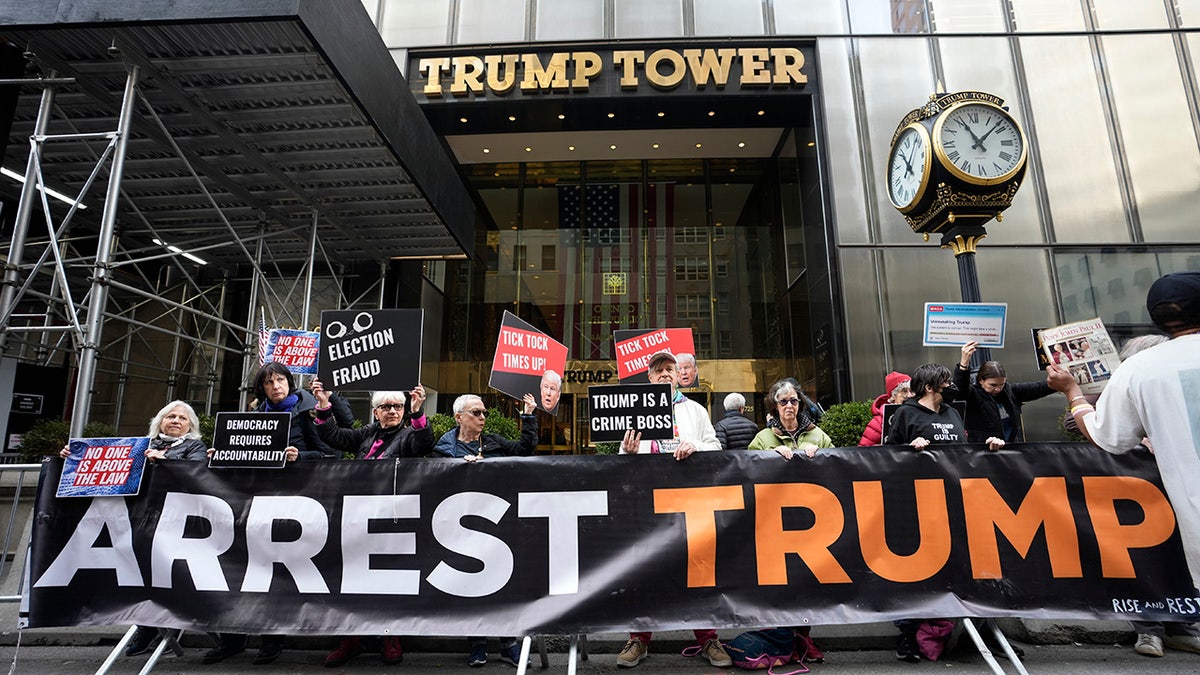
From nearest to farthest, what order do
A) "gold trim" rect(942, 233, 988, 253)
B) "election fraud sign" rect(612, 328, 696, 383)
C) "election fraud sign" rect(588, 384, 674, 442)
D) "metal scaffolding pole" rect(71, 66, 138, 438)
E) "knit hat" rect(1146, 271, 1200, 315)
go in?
"knit hat" rect(1146, 271, 1200, 315) → "election fraud sign" rect(588, 384, 674, 442) → "election fraud sign" rect(612, 328, 696, 383) → "metal scaffolding pole" rect(71, 66, 138, 438) → "gold trim" rect(942, 233, 988, 253)

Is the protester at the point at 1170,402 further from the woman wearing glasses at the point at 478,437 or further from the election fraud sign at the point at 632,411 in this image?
the woman wearing glasses at the point at 478,437

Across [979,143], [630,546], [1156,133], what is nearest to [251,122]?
[630,546]

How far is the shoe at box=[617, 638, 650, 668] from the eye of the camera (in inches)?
177

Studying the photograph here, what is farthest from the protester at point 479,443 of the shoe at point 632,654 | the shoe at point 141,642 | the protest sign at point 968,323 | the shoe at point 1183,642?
the shoe at point 1183,642

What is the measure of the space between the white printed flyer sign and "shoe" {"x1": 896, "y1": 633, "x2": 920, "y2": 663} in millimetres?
2143

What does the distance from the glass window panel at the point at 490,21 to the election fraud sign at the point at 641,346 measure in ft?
32.8

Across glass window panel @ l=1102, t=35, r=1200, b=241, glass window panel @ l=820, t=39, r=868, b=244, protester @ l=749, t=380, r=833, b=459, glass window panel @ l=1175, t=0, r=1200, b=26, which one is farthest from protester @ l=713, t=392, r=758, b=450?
glass window panel @ l=1175, t=0, r=1200, b=26

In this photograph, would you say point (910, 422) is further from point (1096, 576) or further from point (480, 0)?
point (480, 0)

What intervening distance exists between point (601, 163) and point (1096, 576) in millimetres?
14095

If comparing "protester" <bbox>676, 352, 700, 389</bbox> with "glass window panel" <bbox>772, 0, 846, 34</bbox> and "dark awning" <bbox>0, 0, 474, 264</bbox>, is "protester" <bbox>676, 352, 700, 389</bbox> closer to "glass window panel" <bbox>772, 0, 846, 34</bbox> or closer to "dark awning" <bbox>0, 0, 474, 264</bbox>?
"dark awning" <bbox>0, 0, 474, 264</bbox>

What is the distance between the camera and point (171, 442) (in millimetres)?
4855

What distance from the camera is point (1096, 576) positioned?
3.88m

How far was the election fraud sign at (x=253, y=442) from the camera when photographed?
14.1 feet

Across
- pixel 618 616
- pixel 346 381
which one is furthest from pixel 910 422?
pixel 346 381
